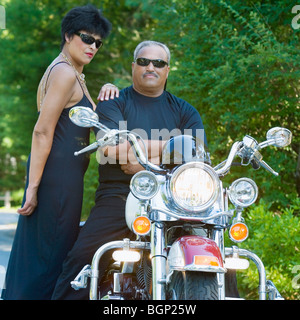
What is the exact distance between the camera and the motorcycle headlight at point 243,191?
2.93 m

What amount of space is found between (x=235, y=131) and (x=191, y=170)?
4638 mm

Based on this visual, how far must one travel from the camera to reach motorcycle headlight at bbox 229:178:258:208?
9.62 feet

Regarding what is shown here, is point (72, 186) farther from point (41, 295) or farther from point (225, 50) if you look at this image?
point (225, 50)

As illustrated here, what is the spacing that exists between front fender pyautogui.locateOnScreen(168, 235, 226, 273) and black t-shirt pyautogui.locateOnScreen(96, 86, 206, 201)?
2.96ft

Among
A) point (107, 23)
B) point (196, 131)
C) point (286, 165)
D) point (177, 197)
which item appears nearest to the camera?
point (177, 197)

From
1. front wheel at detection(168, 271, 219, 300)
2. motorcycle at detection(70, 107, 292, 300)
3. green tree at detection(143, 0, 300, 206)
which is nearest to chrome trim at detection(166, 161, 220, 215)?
motorcycle at detection(70, 107, 292, 300)

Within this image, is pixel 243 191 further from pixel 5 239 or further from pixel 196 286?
pixel 5 239

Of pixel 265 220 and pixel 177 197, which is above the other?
pixel 265 220

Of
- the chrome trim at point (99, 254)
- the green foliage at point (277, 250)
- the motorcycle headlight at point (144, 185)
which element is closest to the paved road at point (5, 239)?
Answer: the green foliage at point (277, 250)

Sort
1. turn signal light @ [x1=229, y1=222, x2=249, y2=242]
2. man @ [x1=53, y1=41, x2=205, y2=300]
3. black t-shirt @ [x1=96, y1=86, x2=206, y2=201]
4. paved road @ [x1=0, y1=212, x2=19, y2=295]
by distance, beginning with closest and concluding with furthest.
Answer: turn signal light @ [x1=229, y1=222, x2=249, y2=242], man @ [x1=53, y1=41, x2=205, y2=300], black t-shirt @ [x1=96, y1=86, x2=206, y2=201], paved road @ [x1=0, y1=212, x2=19, y2=295]

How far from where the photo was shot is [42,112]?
151 inches

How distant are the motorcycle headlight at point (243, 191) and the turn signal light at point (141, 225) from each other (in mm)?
431

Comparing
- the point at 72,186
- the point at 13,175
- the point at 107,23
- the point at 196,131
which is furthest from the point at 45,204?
the point at 13,175

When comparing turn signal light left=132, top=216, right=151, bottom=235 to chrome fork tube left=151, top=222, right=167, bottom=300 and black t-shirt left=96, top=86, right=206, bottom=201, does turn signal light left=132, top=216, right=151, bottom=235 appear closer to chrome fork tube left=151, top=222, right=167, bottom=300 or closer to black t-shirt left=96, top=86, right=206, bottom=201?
chrome fork tube left=151, top=222, right=167, bottom=300
